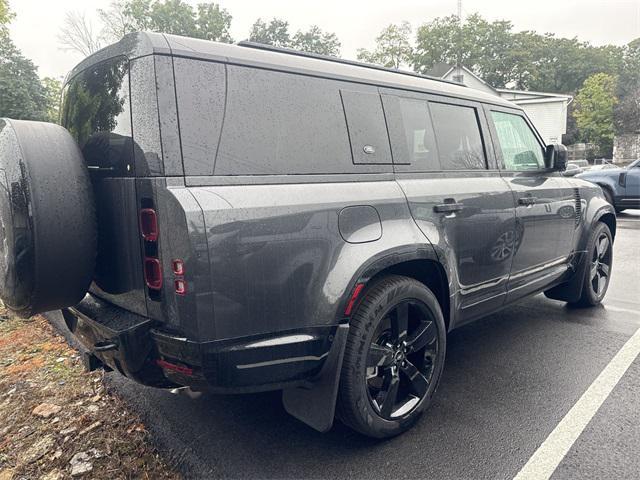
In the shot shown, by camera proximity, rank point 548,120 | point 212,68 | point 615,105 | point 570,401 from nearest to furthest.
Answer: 1. point 212,68
2. point 570,401
3. point 548,120
4. point 615,105

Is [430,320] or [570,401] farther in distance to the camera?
[570,401]

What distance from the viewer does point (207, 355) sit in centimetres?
186

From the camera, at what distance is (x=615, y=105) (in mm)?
41625

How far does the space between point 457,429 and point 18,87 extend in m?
25.6

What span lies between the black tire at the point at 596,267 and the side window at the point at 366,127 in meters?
2.91

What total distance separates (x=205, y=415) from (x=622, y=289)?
199 inches

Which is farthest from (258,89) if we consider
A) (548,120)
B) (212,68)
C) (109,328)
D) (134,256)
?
(548,120)

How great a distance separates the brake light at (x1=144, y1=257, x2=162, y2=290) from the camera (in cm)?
191

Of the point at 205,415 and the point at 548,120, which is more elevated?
the point at 548,120

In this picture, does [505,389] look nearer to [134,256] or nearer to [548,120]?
[134,256]

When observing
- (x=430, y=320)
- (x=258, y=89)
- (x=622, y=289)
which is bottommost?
(x=622, y=289)

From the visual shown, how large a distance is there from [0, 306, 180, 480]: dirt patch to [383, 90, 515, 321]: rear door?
1.96 metres

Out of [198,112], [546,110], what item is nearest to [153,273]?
[198,112]

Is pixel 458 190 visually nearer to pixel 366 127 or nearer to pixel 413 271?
pixel 413 271
